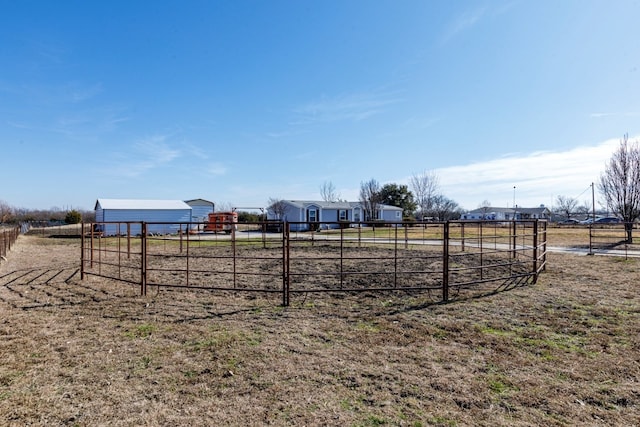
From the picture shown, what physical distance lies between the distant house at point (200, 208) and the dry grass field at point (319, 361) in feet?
95.6

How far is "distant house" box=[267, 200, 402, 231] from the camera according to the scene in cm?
3762

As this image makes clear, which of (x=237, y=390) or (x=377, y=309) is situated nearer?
(x=237, y=390)

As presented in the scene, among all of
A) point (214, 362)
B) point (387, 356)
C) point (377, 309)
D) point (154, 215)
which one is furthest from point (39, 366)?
point (154, 215)

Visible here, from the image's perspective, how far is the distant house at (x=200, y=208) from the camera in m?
35.3

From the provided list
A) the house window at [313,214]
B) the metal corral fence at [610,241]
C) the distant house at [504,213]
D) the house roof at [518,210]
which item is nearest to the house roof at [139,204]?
the house window at [313,214]

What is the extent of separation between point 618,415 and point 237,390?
3.26 m

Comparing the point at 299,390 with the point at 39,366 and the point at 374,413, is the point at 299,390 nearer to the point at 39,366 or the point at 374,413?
the point at 374,413

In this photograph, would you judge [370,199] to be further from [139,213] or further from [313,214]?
[139,213]

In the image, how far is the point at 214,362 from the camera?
3881 millimetres

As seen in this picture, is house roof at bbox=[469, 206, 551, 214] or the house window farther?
house roof at bbox=[469, 206, 551, 214]

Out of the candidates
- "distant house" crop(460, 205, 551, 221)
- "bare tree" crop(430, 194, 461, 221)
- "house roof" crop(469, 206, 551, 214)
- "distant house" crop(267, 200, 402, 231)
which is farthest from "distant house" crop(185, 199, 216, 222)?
"house roof" crop(469, 206, 551, 214)

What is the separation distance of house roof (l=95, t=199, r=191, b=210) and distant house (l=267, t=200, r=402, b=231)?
34.1 ft

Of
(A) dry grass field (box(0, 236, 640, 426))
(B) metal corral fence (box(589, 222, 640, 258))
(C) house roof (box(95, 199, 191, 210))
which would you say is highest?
(C) house roof (box(95, 199, 191, 210))

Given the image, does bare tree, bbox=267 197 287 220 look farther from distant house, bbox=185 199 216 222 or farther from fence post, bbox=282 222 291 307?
fence post, bbox=282 222 291 307
